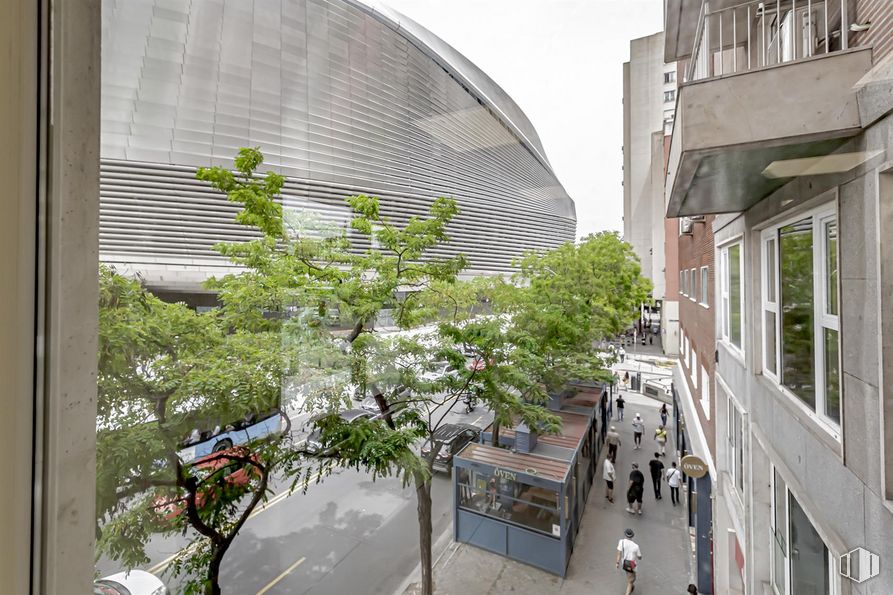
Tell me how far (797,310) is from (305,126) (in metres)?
2.95

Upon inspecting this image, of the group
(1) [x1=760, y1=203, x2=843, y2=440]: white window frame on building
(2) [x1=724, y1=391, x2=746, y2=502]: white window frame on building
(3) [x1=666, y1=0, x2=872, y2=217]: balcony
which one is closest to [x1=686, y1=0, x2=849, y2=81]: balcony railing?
(3) [x1=666, y1=0, x2=872, y2=217]: balcony

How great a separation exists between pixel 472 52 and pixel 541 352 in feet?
13.1

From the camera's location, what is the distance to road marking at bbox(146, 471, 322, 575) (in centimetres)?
134

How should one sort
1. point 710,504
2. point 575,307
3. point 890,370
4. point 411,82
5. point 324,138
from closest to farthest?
1. point 890,370
2. point 324,138
3. point 411,82
4. point 710,504
5. point 575,307

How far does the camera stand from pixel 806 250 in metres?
2.26

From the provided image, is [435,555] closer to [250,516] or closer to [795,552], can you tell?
[795,552]

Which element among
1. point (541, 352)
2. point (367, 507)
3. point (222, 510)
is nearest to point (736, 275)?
point (541, 352)

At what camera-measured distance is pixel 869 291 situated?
1.37 m

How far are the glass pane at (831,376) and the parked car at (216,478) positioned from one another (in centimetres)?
257

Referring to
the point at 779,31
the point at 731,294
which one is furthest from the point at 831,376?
the point at 731,294

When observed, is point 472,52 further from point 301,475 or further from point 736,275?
point 736,275

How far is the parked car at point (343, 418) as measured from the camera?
2242 millimetres

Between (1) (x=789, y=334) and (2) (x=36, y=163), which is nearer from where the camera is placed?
(2) (x=36, y=163)

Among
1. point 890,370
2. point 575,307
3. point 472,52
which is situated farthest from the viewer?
point 575,307
